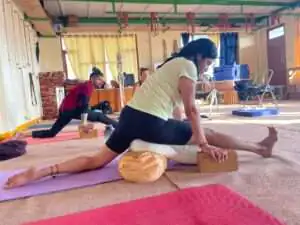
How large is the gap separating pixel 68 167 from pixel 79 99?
7.33 ft

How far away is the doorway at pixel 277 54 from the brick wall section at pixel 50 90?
25.1 ft

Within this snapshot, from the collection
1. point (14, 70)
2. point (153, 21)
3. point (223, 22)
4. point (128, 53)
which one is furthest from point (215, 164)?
point (128, 53)

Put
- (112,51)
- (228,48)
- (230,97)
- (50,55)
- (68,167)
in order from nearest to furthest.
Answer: (68,167), (50,55), (230,97), (112,51), (228,48)

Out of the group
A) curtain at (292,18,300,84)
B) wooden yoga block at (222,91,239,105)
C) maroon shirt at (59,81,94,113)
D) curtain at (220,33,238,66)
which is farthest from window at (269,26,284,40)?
maroon shirt at (59,81,94,113)

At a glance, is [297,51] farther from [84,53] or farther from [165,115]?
[165,115]

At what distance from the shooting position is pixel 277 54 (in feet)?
37.1

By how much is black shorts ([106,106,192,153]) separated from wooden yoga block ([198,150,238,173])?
0.57ft

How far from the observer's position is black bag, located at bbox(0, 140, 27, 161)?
121 inches

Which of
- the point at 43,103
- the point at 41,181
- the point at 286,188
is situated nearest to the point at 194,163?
the point at 286,188

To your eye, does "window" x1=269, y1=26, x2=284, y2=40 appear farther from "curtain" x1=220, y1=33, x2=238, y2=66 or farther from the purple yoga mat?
the purple yoga mat

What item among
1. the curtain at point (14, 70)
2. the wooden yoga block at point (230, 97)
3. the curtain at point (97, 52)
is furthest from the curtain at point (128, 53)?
the curtain at point (14, 70)

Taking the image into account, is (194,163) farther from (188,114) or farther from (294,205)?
(294,205)

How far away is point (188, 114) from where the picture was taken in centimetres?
199

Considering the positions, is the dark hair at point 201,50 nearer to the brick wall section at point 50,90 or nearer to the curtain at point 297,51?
the brick wall section at point 50,90
